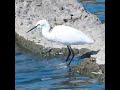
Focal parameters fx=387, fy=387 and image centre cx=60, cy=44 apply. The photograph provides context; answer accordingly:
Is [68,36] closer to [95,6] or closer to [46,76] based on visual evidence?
[46,76]

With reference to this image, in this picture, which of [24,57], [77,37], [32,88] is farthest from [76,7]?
[32,88]

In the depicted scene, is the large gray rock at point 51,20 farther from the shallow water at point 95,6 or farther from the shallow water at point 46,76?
the shallow water at point 95,6

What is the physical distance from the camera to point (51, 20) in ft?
25.4

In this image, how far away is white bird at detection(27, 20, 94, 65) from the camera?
265 inches

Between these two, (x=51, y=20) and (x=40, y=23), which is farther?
(x=51, y=20)

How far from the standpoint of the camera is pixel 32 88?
5066 mm

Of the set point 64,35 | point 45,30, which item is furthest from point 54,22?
point 64,35

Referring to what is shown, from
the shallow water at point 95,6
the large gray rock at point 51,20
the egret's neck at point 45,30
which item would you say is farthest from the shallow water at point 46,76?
the shallow water at point 95,6

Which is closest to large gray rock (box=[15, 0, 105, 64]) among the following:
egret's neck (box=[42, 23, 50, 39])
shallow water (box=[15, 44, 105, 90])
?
egret's neck (box=[42, 23, 50, 39])

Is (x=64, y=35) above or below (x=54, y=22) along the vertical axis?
below

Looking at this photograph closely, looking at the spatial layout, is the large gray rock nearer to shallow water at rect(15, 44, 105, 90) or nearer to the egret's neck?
the egret's neck

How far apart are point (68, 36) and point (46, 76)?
159 cm
